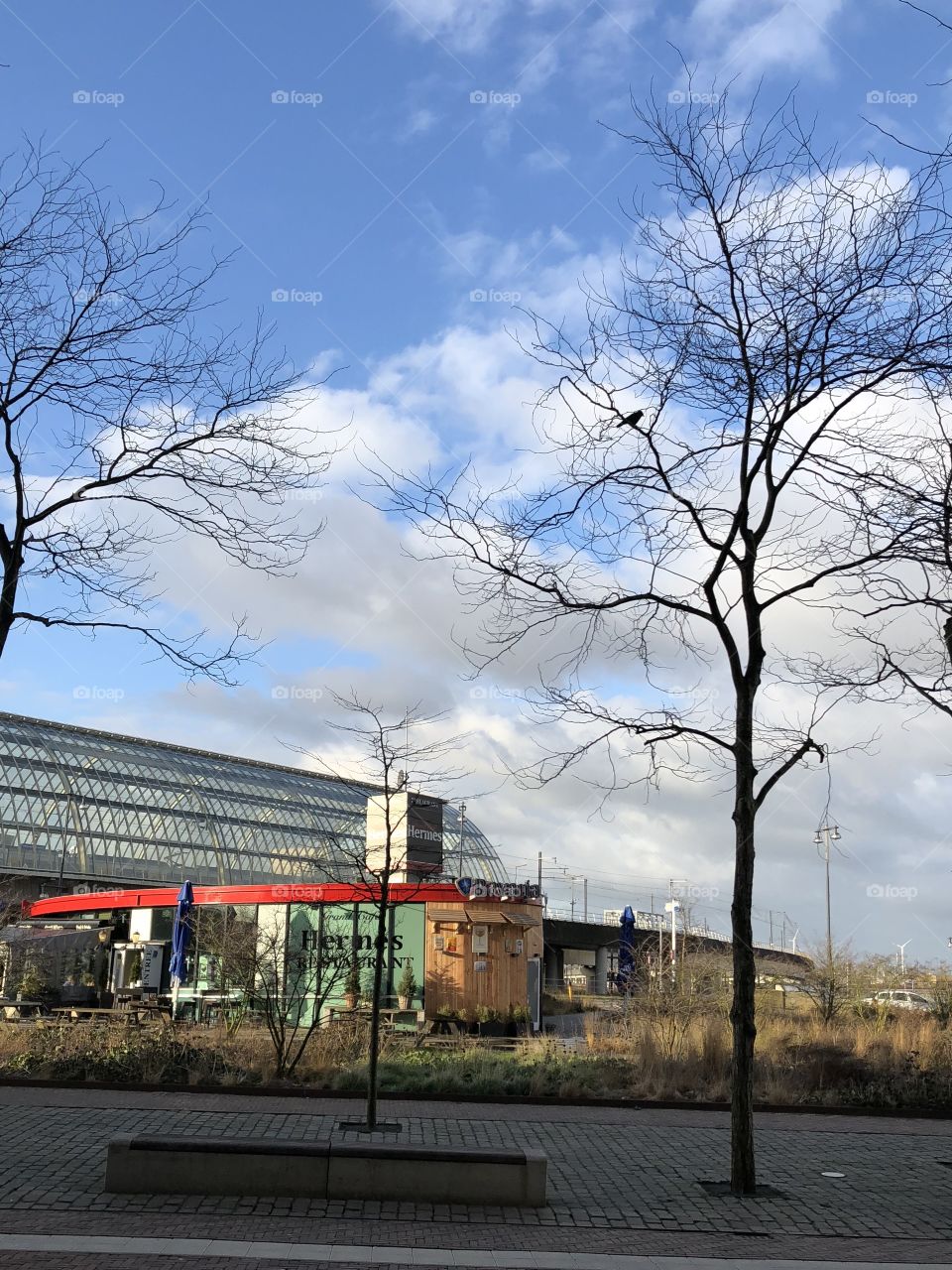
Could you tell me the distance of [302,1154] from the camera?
9789 mm

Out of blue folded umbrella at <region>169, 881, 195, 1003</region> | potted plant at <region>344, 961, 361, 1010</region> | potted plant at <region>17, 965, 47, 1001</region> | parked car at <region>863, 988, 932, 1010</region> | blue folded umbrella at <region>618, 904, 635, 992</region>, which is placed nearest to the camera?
potted plant at <region>344, 961, 361, 1010</region>

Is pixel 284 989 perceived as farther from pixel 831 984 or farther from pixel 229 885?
pixel 229 885

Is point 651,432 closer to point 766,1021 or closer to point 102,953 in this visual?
point 766,1021

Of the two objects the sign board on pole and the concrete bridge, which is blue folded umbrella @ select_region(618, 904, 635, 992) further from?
the concrete bridge

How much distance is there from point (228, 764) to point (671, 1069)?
58.3 metres

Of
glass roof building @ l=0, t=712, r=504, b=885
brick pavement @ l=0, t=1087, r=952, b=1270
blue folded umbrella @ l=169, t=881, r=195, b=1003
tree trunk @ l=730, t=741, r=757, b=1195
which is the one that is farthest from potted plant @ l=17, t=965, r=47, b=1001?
glass roof building @ l=0, t=712, r=504, b=885

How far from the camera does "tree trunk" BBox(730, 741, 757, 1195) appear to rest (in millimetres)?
10500

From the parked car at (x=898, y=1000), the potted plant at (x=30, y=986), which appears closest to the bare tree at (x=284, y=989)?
the potted plant at (x=30, y=986)

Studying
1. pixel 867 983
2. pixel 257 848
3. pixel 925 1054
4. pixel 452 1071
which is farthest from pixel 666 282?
pixel 257 848

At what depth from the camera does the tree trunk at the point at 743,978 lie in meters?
10.5

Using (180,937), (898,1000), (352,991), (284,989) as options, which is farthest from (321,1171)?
(898,1000)

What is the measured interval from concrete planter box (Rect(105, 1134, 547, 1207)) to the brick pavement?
13 cm

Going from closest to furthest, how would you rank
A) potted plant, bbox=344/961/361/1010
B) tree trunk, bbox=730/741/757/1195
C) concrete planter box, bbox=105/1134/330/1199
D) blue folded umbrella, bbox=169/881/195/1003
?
concrete planter box, bbox=105/1134/330/1199, tree trunk, bbox=730/741/757/1195, potted plant, bbox=344/961/361/1010, blue folded umbrella, bbox=169/881/195/1003

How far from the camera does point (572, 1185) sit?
35.5 feet
